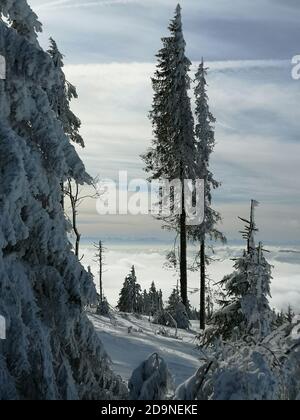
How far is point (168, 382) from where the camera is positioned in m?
6.67

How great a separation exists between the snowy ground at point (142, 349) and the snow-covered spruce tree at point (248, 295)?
54.5 inches

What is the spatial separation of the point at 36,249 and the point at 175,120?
19.2 metres

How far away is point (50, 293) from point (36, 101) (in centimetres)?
274

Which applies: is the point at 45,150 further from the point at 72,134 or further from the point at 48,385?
the point at 72,134

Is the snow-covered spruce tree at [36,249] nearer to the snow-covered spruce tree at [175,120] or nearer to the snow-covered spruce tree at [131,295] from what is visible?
the snow-covered spruce tree at [175,120]

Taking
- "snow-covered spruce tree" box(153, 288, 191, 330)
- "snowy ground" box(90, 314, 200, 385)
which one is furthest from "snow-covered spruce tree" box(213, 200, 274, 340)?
"snow-covered spruce tree" box(153, 288, 191, 330)

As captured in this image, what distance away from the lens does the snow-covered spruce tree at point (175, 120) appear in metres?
25.8

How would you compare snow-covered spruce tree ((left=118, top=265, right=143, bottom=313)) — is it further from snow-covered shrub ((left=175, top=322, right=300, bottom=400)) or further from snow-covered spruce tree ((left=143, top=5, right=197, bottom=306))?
snow-covered shrub ((left=175, top=322, right=300, bottom=400))

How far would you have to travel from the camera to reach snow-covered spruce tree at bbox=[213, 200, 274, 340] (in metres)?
14.9

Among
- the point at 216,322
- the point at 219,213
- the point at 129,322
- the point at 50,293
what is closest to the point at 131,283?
the point at 219,213

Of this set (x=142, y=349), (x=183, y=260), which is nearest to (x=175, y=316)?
(x=183, y=260)

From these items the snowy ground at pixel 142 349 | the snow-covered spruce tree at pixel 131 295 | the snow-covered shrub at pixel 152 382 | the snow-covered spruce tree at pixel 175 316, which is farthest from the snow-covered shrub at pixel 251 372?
the snow-covered spruce tree at pixel 131 295

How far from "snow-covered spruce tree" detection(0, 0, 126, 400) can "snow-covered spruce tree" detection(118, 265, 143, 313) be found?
53514 mm

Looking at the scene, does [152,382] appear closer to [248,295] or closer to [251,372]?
[251,372]
